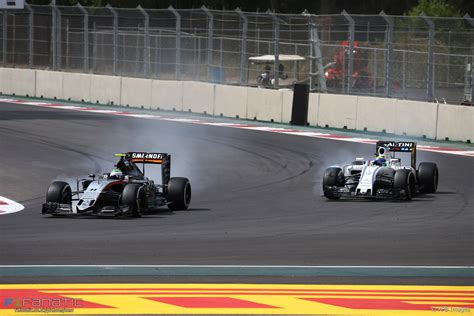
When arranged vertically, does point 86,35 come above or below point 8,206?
above

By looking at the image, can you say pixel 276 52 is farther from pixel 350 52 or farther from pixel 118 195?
pixel 118 195

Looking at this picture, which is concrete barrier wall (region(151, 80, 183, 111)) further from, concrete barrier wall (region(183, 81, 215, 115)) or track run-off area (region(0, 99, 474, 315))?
track run-off area (region(0, 99, 474, 315))

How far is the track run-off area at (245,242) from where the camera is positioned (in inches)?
359

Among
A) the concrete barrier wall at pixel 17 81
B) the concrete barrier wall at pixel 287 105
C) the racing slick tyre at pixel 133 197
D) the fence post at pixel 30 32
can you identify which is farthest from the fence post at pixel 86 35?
the racing slick tyre at pixel 133 197

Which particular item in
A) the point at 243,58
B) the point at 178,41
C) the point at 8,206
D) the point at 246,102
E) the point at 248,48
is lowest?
the point at 8,206

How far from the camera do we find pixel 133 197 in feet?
47.8

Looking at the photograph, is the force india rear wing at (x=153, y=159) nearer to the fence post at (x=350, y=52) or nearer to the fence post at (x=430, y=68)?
the fence post at (x=430, y=68)

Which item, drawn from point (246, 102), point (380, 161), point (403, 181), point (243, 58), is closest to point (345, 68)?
point (246, 102)

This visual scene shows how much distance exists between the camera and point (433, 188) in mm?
17453

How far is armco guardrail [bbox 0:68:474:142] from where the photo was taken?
25.8 metres

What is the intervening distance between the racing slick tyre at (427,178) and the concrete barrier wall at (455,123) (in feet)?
25.7

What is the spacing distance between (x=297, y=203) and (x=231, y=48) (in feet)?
54.4

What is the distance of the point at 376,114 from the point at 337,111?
1310 millimetres

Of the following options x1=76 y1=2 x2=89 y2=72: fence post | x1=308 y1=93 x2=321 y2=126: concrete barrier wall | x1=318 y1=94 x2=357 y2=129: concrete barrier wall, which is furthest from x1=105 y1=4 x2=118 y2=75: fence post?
x1=318 y1=94 x2=357 y2=129: concrete barrier wall
